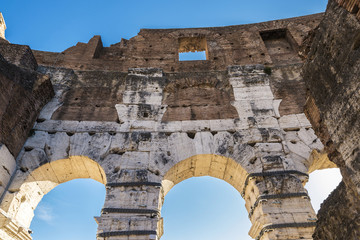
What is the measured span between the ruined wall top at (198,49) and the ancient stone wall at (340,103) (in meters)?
5.84

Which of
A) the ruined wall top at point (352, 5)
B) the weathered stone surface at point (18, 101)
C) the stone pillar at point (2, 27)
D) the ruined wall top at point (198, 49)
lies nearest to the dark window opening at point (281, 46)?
the ruined wall top at point (198, 49)

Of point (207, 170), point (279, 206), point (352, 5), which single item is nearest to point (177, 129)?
→ point (207, 170)

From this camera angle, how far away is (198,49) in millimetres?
10820

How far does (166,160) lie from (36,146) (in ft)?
10.2

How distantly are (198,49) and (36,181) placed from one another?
7.59 m

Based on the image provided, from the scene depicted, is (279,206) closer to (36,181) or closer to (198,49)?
(36,181)

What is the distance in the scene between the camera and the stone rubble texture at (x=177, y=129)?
9.91ft

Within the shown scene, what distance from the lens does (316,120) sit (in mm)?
3250

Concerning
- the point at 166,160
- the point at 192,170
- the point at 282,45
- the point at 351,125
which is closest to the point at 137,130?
the point at 166,160

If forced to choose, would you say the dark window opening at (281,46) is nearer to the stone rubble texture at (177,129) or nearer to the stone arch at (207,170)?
the stone rubble texture at (177,129)

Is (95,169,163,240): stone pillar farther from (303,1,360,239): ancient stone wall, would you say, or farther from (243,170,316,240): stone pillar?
(303,1,360,239): ancient stone wall

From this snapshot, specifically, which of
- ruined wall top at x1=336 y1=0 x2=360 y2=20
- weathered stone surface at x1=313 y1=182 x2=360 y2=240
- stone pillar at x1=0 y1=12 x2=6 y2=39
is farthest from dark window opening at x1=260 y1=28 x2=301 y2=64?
stone pillar at x1=0 y1=12 x2=6 y2=39

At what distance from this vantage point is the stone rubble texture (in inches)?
119

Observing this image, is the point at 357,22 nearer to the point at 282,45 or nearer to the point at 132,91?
the point at 132,91
